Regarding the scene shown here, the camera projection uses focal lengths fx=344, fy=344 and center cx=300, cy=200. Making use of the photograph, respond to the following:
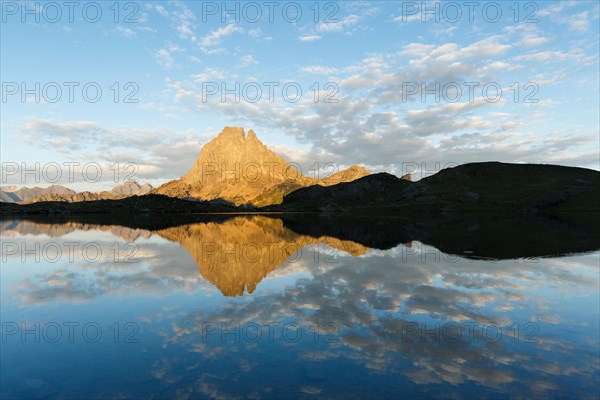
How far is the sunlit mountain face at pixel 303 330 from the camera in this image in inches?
512

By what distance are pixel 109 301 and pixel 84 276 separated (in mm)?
11241

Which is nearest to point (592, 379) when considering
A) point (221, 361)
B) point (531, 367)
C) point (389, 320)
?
point (531, 367)

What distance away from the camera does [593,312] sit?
856 inches

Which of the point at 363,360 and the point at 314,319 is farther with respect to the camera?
the point at 314,319

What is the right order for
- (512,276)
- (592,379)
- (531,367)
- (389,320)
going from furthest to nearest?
(512,276), (389,320), (531,367), (592,379)

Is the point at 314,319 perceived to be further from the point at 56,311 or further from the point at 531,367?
the point at 56,311

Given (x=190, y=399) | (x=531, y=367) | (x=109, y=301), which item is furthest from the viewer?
(x=109, y=301)

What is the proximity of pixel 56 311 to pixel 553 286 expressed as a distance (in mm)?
36871

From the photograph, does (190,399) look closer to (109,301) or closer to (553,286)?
(109,301)

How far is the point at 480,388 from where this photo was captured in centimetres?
1250

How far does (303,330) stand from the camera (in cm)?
1858

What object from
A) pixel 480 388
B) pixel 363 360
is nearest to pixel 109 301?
pixel 363 360

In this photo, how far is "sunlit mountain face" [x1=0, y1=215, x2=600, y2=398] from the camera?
512 inches

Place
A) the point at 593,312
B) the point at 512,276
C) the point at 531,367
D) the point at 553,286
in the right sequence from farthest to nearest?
the point at 512,276 < the point at 553,286 < the point at 593,312 < the point at 531,367
